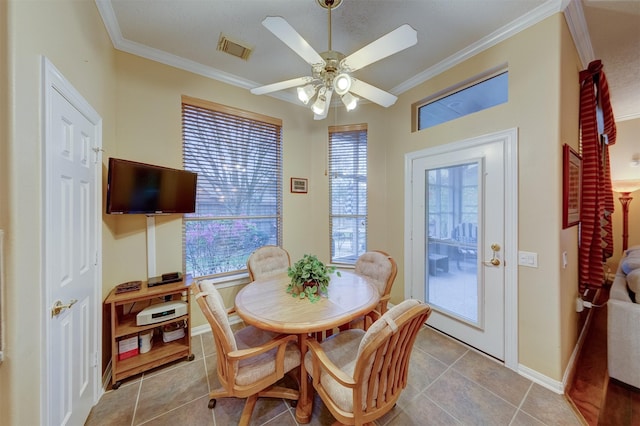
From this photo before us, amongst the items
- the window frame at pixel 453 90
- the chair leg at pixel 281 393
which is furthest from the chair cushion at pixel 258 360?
the window frame at pixel 453 90

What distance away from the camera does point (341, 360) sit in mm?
1474

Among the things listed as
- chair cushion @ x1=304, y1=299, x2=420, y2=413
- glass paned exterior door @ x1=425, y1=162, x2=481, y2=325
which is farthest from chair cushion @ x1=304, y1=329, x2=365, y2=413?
glass paned exterior door @ x1=425, y1=162, x2=481, y2=325

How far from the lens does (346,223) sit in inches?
132

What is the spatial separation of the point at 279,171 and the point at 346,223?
1213mm

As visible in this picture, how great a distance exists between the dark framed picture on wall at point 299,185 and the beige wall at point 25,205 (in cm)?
229

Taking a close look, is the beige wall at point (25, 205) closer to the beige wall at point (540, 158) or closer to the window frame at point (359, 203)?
the window frame at point (359, 203)

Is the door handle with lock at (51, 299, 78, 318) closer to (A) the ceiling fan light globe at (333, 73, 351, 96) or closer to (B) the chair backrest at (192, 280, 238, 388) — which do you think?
(B) the chair backrest at (192, 280, 238, 388)

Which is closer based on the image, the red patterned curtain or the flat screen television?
the flat screen television

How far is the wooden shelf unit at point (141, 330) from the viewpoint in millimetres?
1821

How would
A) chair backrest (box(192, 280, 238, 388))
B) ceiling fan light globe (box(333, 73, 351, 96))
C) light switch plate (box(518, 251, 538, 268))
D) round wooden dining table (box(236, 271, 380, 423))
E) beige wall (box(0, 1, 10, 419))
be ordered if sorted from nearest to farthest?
beige wall (box(0, 1, 10, 419)), chair backrest (box(192, 280, 238, 388)), round wooden dining table (box(236, 271, 380, 423)), ceiling fan light globe (box(333, 73, 351, 96)), light switch plate (box(518, 251, 538, 268))

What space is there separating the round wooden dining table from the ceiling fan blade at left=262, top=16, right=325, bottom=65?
1.71m

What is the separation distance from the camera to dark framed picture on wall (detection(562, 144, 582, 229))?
183 centimetres

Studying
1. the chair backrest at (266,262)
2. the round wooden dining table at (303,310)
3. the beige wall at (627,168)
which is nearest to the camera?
the round wooden dining table at (303,310)

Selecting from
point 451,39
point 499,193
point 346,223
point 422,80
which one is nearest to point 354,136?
point 422,80
